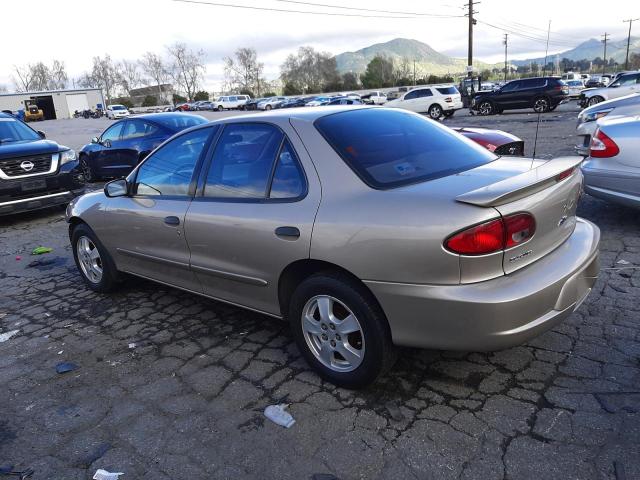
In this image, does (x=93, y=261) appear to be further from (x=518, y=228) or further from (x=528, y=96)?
(x=528, y=96)

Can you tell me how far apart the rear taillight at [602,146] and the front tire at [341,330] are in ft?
12.5

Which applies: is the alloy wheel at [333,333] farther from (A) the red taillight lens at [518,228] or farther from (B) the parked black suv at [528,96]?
(B) the parked black suv at [528,96]

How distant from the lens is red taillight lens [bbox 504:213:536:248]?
2359mm

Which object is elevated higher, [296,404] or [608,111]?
[608,111]

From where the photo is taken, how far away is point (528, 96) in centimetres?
2431

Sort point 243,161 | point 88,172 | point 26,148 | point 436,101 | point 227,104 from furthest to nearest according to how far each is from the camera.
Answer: point 227,104 < point 436,101 < point 88,172 < point 26,148 < point 243,161

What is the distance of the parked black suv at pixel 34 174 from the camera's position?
7.75 meters

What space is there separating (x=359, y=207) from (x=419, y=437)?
47.4 inches

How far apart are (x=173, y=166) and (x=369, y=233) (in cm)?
203

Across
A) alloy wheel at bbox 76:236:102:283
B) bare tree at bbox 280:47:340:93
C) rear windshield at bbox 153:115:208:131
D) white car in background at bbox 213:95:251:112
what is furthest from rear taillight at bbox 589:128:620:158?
bare tree at bbox 280:47:340:93

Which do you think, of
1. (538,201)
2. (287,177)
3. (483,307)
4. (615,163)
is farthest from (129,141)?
(483,307)

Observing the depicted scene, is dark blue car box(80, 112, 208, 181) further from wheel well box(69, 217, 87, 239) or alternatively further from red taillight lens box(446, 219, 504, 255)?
red taillight lens box(446, 219, 504, 255)

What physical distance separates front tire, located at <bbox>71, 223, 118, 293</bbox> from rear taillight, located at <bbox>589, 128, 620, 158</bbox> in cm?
503

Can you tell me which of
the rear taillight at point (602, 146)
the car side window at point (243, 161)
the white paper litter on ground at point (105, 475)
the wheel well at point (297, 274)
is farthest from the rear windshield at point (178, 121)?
the white paper litter on ground at point (105, 475)
